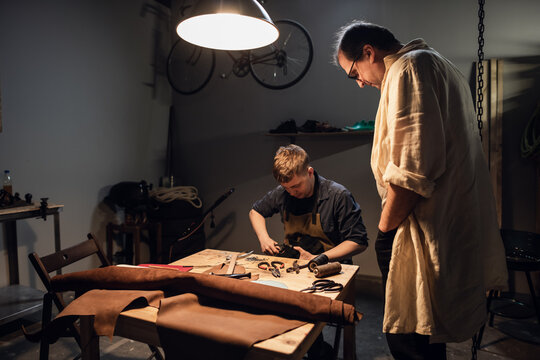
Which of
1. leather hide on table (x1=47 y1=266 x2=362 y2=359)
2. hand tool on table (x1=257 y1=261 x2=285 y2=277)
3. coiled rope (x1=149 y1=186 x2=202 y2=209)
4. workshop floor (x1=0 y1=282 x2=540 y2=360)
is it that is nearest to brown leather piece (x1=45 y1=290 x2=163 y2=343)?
leather hide on table (x1=47 y1=266 x2=362 y2=359)

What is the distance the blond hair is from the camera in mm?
2113

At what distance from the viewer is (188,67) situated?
461 centimetres

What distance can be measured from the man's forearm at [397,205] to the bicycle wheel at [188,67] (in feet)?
12.2

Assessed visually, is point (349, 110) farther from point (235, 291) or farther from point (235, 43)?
point (235, 291)

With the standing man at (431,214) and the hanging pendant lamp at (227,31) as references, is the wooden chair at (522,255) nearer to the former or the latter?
the standing man at (431,214)

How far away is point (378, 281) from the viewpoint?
3744 mm

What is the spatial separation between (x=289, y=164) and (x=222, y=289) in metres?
1.13

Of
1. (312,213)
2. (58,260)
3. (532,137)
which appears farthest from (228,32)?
(532,137)

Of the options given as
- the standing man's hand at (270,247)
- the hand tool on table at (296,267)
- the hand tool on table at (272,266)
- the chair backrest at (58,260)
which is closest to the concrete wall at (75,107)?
the chair backrest at (58,260)

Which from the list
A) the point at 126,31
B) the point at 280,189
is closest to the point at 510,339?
the point at 280,189

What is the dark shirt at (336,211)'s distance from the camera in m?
2.11

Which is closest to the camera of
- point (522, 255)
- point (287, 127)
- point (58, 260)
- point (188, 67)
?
point (58, 260)

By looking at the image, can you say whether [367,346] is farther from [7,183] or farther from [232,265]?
[7,183]

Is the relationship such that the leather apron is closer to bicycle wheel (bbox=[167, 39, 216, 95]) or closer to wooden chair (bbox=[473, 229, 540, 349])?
wooden chair (bbox=[473, 229, 540, 349])
